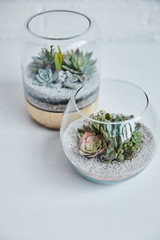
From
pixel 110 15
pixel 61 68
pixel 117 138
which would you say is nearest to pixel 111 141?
pixel 117 138

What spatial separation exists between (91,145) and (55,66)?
10.2 inches

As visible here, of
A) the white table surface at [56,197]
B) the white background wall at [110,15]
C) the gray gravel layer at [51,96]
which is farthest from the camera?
the white background wall at [110,15]

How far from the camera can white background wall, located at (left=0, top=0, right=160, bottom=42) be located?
1.23 metres

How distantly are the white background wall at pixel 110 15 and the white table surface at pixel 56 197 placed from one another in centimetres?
53

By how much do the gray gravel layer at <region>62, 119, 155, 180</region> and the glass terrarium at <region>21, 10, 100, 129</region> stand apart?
13 centimetres

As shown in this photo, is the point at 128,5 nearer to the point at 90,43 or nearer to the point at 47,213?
the point at 90,43

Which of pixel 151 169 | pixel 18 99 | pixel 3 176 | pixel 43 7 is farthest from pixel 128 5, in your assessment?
pixel 3 176

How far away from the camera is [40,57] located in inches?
32.7

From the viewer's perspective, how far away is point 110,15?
→ 1271 mm

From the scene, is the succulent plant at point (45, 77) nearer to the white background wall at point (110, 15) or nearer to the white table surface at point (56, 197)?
the white table surface at point (56, 197)

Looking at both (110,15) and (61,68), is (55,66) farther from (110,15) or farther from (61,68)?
(110,15)

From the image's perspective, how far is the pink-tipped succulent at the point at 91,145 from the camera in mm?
640

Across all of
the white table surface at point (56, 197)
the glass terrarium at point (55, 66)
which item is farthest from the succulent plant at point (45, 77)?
the white table surface at point (56, 197)

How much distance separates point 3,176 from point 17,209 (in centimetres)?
10
